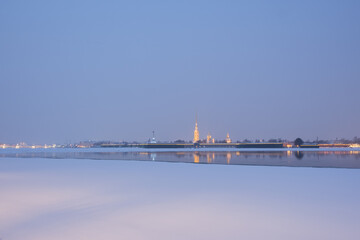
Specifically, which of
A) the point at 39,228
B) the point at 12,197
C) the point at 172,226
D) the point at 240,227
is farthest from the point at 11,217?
the point at 240,227

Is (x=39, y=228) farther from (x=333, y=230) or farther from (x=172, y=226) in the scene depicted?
(x=333, y=230)

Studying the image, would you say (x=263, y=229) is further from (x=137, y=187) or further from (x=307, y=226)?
(x=137, y=187)

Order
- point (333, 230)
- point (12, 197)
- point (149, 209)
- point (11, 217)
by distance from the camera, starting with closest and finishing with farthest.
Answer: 1. point (333, 230)
2. point (11, 217)
3. point (149, 209)
4. point (12, 197)

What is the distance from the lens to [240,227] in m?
7.20

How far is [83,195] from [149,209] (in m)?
3.63

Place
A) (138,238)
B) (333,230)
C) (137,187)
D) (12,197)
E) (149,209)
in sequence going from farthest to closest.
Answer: (137,187) → (12,197) → (149,209) → (333,230) → (138,238)

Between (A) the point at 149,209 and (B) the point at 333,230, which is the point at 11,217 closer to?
(A) the point at 149,209

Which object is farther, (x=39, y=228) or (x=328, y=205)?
(x=328, y=205)

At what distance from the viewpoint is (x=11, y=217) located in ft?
26.8

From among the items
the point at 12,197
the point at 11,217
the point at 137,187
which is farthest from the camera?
the point at 137,187

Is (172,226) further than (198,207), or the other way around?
(198,207)

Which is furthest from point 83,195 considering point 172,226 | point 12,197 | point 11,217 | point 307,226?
point 307,226

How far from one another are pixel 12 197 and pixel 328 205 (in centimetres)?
1023

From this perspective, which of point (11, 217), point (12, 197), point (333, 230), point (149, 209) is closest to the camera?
point (333, 230)
